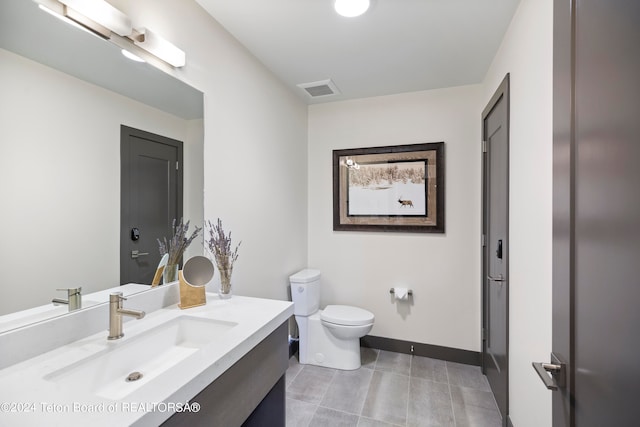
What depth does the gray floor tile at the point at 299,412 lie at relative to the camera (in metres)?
1.85

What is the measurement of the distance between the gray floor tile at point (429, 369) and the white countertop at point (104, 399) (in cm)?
180

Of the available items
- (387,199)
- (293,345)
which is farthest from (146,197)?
(387,199)

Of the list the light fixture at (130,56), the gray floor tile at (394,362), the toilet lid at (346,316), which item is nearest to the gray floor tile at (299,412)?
the toilet lid at (346,316)

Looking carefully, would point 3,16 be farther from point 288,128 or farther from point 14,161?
point 288,128

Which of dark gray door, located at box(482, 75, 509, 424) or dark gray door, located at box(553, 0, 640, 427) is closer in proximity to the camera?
dark gray door, located at box(553, 0, 640, 427)

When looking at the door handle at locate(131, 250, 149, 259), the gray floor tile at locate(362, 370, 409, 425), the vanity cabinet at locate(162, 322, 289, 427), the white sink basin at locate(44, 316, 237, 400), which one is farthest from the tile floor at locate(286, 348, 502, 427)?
the door handle at locate(131, 250, 149, 259)

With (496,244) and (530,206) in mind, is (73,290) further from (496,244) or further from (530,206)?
(496,244)

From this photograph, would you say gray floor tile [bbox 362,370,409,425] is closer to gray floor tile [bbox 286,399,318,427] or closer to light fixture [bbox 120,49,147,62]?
gray floor tile [bbox 286,399,318,427]

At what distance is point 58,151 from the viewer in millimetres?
1032

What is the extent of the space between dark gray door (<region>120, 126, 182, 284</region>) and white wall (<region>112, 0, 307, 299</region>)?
8.1 inches

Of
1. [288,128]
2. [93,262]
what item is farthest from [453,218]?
[93,262]

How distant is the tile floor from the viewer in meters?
1.88

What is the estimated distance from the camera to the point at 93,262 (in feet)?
3.82

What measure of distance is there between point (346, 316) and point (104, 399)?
197 cm
